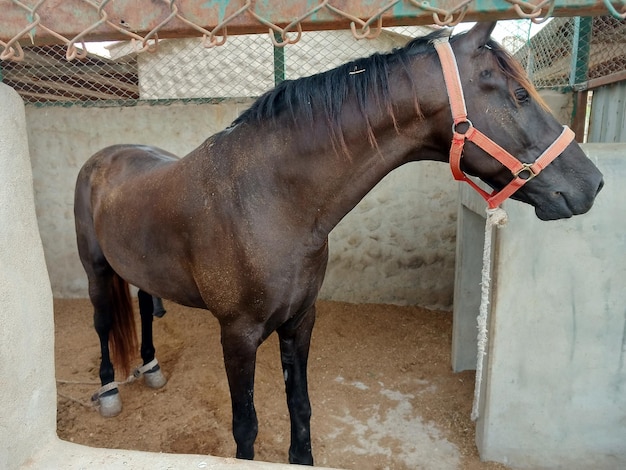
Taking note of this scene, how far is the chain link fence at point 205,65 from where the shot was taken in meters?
3.89

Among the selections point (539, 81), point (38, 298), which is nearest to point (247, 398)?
point (38, 298)

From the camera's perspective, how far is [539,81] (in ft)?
13.0

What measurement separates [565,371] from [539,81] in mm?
2851

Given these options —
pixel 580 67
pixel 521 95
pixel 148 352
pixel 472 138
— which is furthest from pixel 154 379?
pixel 580 67

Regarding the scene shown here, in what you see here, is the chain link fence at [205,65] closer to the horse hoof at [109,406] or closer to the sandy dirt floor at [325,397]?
the sandy dirt floor at [325,397]

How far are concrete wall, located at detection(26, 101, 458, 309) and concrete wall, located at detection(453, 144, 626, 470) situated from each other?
73.6 inches

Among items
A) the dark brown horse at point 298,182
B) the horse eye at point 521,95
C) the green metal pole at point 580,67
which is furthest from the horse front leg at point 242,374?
the green metal pole at point 580,67

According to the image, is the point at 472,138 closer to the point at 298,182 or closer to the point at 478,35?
the point at 478,35

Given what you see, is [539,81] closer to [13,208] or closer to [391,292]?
[391,292]

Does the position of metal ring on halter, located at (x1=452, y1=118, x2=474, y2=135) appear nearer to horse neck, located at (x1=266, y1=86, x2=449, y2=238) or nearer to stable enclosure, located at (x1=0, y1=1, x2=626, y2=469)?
horse neck, located at (x1=266, y1=86, x2=449, y2=238)

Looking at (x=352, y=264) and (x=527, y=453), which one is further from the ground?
(x=352, y=264)

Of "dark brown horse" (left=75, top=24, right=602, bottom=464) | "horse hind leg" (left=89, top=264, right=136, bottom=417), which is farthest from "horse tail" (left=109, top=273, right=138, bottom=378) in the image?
"dark brown horse" (left=75, top=24, right=602, bottom=464)

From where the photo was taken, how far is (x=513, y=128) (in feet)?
4.12

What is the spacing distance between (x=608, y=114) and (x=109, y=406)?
11.5 feet
